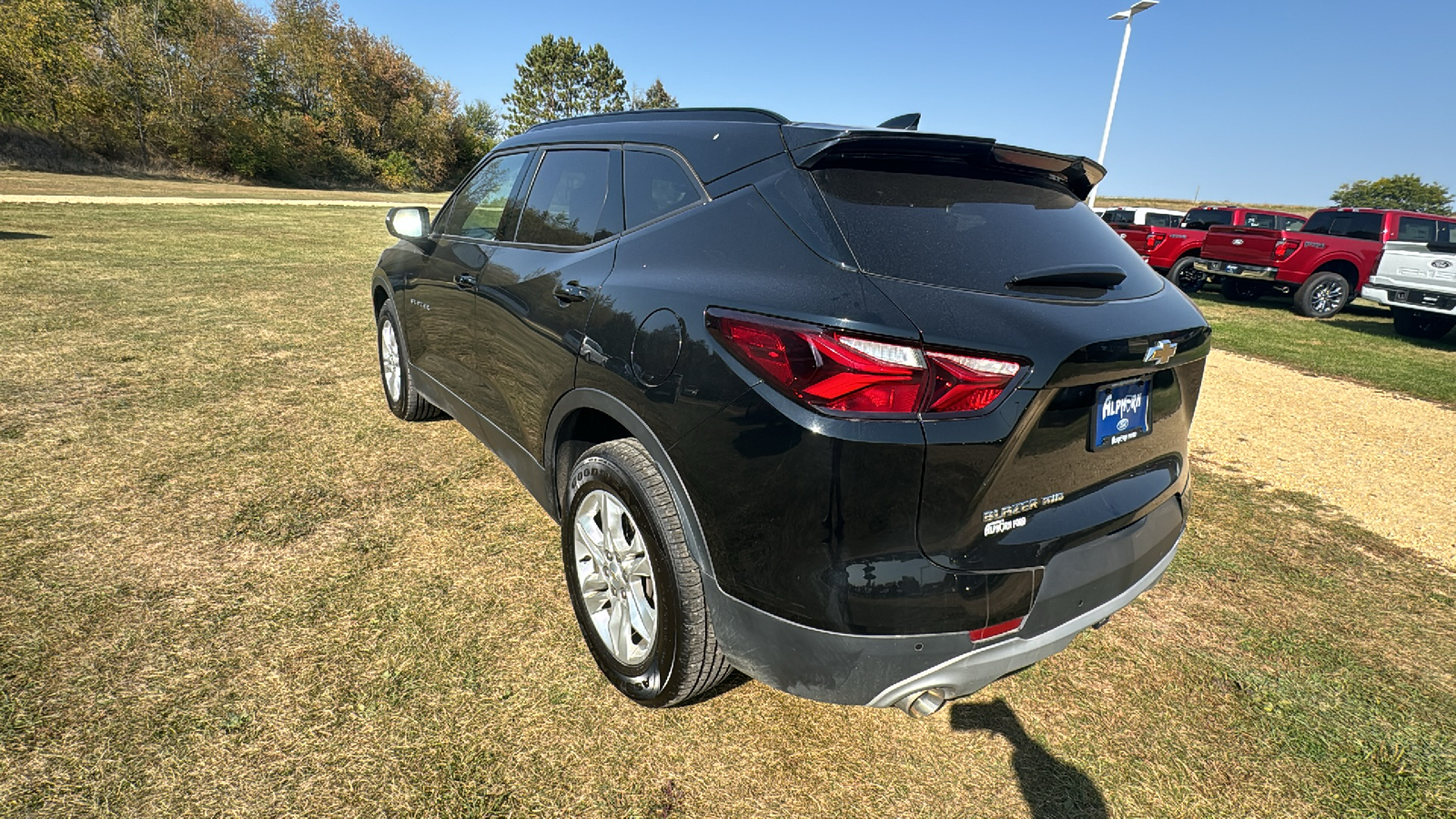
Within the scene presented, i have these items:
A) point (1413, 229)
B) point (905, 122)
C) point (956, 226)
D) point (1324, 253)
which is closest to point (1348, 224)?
point (1413, 229)

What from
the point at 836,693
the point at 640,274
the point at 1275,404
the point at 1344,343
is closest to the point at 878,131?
the point at 640,274

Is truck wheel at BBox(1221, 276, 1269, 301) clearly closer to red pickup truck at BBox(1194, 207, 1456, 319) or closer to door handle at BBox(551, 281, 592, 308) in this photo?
red pickup truck at BBox(1194, 207, 1456, 319)

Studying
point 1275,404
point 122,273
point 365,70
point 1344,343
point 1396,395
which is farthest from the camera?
point 365,70

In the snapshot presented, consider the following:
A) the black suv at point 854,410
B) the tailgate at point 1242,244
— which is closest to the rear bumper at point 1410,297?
the tailgate at point 1242,244

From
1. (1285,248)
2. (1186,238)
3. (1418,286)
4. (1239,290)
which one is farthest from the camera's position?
(1239,290)

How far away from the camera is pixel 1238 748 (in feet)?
7.09

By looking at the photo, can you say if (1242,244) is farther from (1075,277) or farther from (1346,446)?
(1075,277)

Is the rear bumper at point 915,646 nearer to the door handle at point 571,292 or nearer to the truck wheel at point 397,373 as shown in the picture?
the door handle at point 571,292

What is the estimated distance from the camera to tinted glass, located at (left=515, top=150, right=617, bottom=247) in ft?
8.29

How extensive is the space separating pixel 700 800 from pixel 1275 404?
6.80 m

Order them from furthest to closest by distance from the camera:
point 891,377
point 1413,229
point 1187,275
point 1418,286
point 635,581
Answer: point 1187,275 < point 1413,229 < point 1418,286 < point 635,581 < point 891,377

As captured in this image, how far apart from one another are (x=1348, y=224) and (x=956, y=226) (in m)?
15.7

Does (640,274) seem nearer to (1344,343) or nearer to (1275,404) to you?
(1275,404)

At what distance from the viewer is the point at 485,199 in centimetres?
346
